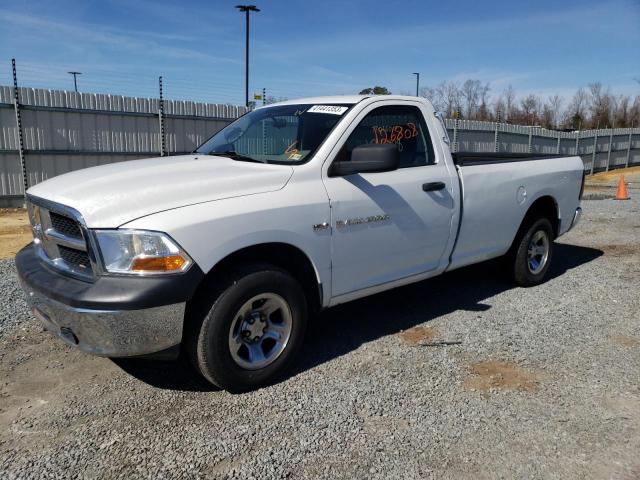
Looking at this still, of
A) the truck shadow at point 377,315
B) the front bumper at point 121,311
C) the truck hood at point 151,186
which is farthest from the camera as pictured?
the truck shadow at point 377,315

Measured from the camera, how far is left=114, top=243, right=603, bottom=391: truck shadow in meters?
3.82

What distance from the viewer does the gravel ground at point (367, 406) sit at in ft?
9.18

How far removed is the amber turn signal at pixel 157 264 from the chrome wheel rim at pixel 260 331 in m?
0.53

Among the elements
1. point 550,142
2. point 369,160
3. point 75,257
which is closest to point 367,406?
point 369,160

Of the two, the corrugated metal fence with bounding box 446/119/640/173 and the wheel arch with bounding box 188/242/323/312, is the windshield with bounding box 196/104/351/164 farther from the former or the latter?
the corrugated metal fence with bounding box 446/119/640/173

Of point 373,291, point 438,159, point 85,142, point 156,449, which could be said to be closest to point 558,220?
point 438,159

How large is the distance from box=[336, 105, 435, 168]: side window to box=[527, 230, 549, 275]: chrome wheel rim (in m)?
2.00

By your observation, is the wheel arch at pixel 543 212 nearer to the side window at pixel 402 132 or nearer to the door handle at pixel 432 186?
the door handle at pixel 432 186

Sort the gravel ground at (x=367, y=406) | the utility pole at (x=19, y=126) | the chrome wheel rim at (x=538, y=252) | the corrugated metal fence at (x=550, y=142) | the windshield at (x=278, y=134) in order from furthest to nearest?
Answer: the corrugated metal fence at (x=550, y=142) < the utility pole at (x=19, y=126) < the chrome wheel rim at (x=538, y=252) < the windshield at (x=278, y=134) < the gravel ground at (x=367, y=406)

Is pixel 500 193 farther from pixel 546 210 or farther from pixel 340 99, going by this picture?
pixel 340 99

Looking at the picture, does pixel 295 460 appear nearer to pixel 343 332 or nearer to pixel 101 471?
pixel 101 471

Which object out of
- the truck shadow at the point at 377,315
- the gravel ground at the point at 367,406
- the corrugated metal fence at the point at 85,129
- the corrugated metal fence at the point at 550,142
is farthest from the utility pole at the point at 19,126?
the corrugated metal fence at the point at 550,142

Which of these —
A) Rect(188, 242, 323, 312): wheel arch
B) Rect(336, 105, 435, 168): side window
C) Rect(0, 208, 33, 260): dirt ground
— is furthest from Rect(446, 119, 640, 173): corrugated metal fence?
Rect(188, 242, 323, 312): wheel arch

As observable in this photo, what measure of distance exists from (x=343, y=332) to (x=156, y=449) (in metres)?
2.04
